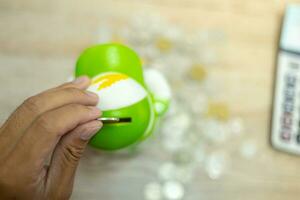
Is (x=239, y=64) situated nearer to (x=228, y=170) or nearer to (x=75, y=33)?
(x=228, y=170)

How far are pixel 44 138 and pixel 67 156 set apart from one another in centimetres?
5

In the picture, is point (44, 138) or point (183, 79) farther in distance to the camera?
point (183, 79)

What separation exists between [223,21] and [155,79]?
7.5 inches

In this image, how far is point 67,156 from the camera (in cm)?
49

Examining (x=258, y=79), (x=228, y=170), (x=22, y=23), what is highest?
(x=22, y=23)

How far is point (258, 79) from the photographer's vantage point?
0.69 m

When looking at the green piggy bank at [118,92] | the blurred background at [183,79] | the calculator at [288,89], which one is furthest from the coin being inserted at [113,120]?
the calculator at [288,89]

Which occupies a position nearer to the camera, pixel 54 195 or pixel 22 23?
pixel 54 195

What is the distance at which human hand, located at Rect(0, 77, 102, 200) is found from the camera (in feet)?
1.48

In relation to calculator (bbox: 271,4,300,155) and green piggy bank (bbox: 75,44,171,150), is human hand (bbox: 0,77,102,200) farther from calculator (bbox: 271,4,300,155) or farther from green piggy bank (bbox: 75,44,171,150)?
calculator (bbox: 271,4,300,155)

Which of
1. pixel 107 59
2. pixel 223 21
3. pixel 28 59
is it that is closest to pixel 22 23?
pixel 28 59

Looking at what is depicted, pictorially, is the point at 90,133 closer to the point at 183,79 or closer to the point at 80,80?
the point at 80,80

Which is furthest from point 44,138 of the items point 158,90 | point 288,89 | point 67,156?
point 288,89

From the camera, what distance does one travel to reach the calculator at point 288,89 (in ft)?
2.12
